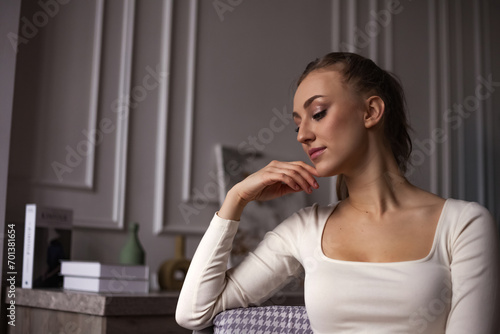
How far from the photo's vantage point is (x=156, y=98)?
290 cm

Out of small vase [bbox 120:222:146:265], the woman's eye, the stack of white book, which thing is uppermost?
the woman's eye

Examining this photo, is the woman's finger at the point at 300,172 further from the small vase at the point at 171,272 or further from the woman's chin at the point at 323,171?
the small vase at the point at 171,272

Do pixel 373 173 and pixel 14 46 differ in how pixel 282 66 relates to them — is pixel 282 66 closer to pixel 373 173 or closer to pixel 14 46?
pixel 14 46

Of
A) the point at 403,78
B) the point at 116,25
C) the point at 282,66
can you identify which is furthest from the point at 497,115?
the point at 116,25

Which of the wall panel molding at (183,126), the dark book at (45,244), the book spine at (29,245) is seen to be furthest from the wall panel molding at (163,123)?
the book spine at (29,245)

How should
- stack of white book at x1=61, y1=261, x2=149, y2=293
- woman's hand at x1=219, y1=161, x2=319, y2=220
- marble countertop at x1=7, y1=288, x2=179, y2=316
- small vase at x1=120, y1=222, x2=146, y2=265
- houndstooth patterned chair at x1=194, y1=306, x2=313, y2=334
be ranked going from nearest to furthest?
1. houndstooth patterned chair at x1=194, y1=306, x2=313, y2=334
2. woman's hand at x1=219, y1=161, x2=319, y2=220
3. marble countertop at x1=7, y1=288, x2=179, y2=316
4. stack of white book at x1=61, y1=261, x2=149, y2=293
5. small vase at x1=120, y1=222, x2=146, y2=265

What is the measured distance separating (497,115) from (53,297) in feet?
12.5

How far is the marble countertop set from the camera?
189 cm

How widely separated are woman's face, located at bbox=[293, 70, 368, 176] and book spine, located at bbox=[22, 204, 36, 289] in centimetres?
128

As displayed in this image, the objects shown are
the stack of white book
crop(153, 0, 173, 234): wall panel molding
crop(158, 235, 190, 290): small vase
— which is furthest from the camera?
crop(153, 0, 173, 234): wall panel molding

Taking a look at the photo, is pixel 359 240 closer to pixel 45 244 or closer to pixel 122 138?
pixel 45 244

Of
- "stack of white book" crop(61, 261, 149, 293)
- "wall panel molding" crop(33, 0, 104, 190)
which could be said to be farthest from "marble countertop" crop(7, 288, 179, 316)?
"wall panel molding" crop(33, 0, 104, 190)

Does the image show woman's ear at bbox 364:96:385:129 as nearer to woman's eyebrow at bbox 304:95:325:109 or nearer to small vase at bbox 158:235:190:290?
woman's eyebrow at bbox 304:95:325:109

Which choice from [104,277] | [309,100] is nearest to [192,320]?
[309,100]
